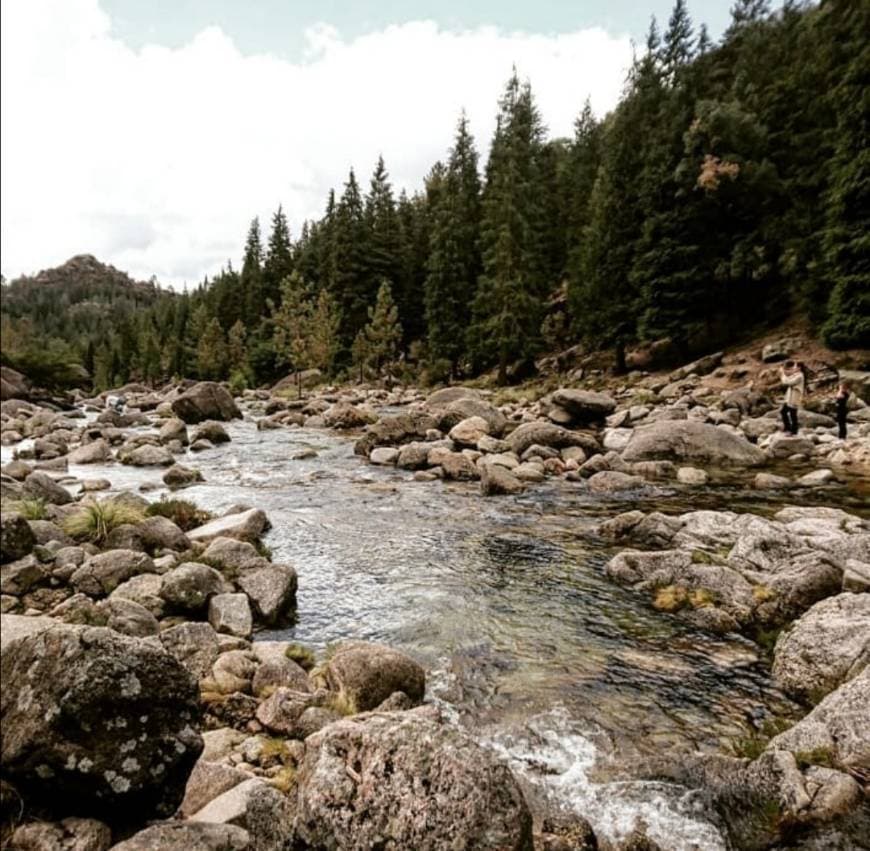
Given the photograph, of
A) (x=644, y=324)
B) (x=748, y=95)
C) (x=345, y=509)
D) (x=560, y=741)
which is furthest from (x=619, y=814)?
(x=748, y=95)

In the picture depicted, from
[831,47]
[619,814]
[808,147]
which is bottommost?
[619,814]

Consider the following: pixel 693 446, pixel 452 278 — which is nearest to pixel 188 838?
pixel 693 446

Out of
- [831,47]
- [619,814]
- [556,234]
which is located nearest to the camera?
[619,814]

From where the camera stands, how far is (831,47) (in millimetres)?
27469

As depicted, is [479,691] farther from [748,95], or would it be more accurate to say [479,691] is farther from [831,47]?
[748,95]

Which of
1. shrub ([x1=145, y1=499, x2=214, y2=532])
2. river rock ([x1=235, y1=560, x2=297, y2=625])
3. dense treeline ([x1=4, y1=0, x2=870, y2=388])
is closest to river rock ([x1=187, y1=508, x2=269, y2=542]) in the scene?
shrub ([x1=145, y1=499, x2=214, y2=532])

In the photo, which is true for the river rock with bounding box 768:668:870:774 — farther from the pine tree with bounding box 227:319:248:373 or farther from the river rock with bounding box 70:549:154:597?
the pine tree with bounding box 227:319:248:373

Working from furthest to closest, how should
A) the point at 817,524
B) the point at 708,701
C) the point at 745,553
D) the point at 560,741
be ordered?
the point at 817,524, the point at 745,553, the point at 708,701, the point at 560,741

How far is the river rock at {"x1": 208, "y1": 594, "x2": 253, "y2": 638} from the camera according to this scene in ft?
23.1

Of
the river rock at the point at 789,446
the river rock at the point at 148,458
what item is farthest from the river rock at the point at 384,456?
the river rock at the point at 789,446

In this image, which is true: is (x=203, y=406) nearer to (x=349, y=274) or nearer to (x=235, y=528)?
(x=235, y=528)

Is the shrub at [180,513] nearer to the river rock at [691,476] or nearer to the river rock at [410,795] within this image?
the river rock at [410,795]

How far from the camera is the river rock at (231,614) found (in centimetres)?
705

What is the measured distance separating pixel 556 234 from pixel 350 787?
174ft
